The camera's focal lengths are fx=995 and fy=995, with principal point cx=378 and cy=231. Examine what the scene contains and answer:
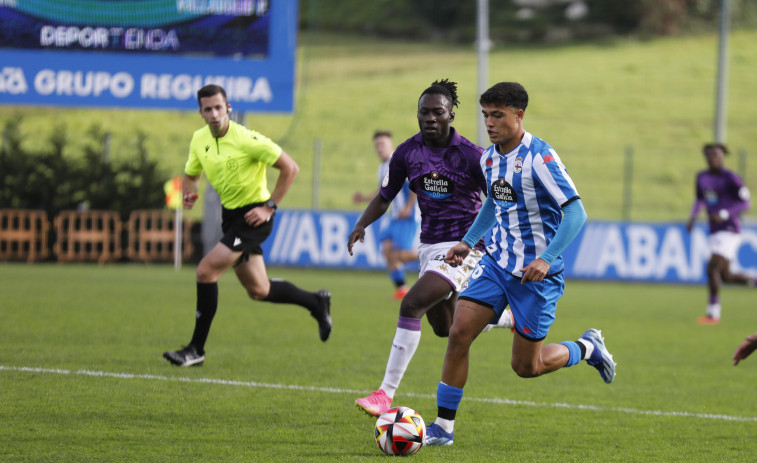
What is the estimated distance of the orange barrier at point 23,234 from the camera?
20.1 meters

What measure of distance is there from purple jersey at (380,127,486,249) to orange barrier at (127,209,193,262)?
14956 mm

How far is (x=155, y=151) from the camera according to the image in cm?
3134

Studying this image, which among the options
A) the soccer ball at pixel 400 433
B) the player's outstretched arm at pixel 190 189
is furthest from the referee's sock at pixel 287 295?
the soccer ball at pixel 400 433

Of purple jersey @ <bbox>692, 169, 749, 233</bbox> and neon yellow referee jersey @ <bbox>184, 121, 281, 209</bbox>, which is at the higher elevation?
neon yellow referee jersey @ <bbox>184, 121, 281, 209</bbox>

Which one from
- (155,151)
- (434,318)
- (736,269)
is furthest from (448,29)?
(434,318)

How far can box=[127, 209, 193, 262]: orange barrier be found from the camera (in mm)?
20938

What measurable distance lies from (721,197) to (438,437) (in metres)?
8.84

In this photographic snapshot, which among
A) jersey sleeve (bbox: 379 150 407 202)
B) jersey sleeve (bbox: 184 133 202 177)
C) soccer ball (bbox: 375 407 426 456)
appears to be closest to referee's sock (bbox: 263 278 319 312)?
jersey sleeve (bbox: 184 133 202 177)

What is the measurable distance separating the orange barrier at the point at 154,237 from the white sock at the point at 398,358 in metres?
15.3

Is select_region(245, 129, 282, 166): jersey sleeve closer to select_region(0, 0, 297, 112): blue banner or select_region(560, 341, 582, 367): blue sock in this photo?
select_region(560, 341, 582, 367): blue sock

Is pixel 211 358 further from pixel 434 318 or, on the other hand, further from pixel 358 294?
pixel 358 294

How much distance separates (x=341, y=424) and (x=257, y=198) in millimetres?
2763

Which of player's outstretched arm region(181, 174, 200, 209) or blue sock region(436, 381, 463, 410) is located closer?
blue sock region(436, 381, 463, 410)

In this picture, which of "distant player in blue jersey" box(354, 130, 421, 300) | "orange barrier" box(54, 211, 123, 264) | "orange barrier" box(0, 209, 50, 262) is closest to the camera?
"distant player in blue jersey" box(354, 130, 421, 300)
